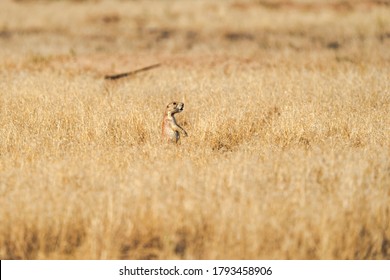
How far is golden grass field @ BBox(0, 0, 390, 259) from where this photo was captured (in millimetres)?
4266

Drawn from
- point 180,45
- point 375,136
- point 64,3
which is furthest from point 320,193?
point 64,3

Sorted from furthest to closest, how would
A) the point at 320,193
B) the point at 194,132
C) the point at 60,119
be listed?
the point at 60,119
the point at 194,132
the point at 320,193

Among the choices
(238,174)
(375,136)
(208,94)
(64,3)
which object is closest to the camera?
(238,174)

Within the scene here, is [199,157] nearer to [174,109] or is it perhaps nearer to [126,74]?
[174,109]

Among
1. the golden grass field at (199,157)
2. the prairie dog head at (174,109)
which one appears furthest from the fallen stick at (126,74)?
the prairie dog head at (174,109)

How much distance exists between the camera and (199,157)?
20.2 ft

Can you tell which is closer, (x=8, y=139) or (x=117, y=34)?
(x=8, y=139)

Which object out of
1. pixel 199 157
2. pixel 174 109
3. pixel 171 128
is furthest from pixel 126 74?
pixel 199 157

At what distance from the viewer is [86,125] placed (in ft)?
25.0

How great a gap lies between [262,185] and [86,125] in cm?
347

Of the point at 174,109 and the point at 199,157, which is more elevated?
the point at 174,109

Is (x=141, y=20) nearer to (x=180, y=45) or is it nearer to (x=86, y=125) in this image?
(x=180, y=45)

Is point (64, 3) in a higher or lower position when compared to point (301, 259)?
higher

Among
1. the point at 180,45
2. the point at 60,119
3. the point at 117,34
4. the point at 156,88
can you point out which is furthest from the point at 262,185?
the point at 117,34
